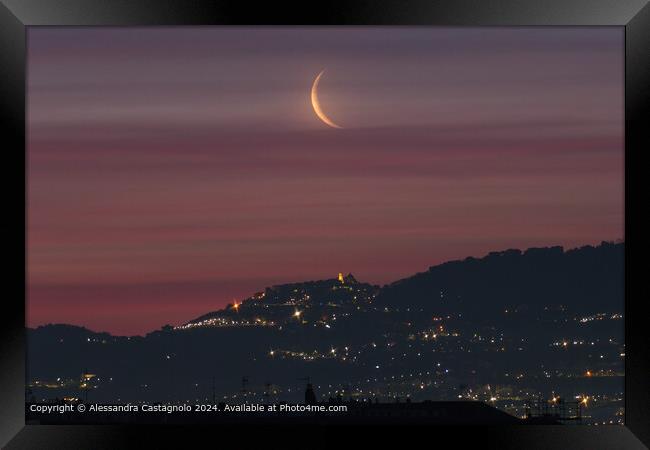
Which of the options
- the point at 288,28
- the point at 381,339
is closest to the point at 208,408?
the point at 288,28

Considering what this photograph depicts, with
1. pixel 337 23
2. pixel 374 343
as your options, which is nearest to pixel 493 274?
pixel 374 343

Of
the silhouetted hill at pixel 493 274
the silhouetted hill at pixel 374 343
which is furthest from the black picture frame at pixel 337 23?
the silhouetted hill at pixel 493 274

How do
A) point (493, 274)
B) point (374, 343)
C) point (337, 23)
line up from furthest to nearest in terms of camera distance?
point (374, 343), point (493, 274), point (337, 23)

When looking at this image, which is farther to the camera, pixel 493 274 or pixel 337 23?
pixel 493 274

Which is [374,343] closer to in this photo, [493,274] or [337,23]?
[493,274]

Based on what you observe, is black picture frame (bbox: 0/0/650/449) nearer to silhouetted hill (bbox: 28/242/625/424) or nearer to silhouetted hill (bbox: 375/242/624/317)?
silhouetted hill (bbox: 28/242/625/424)

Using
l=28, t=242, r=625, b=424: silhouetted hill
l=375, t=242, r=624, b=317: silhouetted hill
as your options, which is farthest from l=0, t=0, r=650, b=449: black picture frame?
l=375, t=242, r=624, b=317: silhouetted hill

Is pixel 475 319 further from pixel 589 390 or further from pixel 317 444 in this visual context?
pixel 317 444

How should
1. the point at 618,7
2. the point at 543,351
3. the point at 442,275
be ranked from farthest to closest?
the point at 543,351
the point at 442,275
the point at 618,7
